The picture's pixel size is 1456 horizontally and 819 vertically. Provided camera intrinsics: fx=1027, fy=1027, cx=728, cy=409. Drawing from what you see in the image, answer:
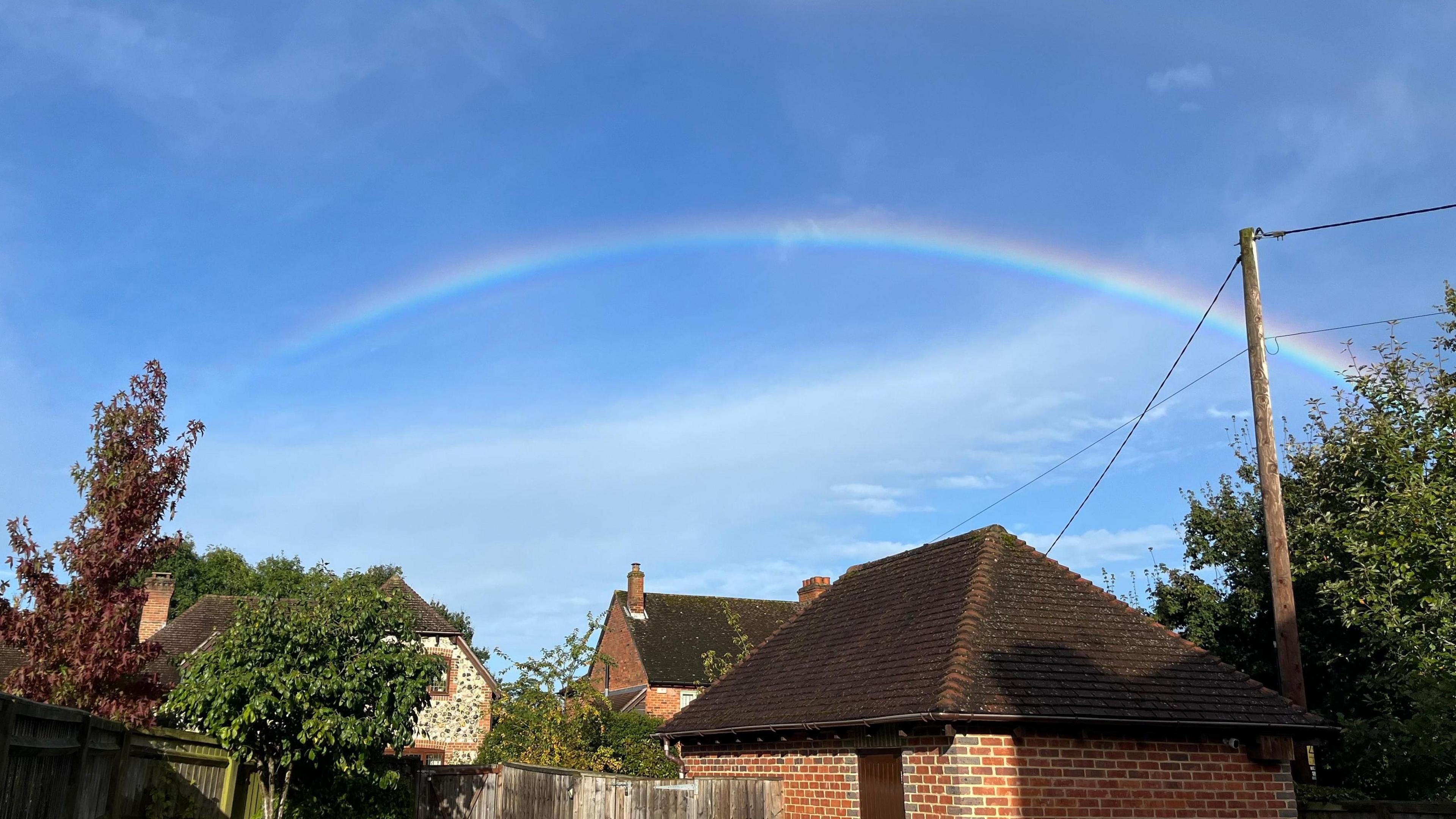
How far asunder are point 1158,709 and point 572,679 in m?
16.2

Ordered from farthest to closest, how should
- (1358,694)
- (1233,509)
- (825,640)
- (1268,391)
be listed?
(1233,509) → (1358,694) → (825,640) → (1268,391)

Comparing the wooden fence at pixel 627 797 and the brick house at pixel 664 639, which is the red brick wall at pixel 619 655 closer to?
the brick house at pixel 664 639

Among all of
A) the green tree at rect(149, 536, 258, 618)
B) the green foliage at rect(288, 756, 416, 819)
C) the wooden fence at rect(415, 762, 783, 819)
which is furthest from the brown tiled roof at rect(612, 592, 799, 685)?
the green tree at rect(149, 536, 258, 618)

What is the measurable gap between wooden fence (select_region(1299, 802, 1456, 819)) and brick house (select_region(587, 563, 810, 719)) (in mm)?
25357

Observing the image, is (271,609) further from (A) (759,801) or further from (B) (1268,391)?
(B) (1268,391)

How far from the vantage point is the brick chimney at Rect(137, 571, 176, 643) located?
3841cm


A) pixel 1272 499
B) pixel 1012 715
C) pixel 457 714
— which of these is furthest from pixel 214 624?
pixel 1272 499

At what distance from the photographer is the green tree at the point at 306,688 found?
1442cm

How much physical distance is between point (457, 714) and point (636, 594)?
11.1m

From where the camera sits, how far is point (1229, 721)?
13297mm

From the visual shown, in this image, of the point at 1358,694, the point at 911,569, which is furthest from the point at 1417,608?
the point at 911,569

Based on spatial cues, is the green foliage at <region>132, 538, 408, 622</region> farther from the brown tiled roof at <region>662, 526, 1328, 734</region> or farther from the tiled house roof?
the brown tiled roof at <region>662, 526, 1328, 734</region>

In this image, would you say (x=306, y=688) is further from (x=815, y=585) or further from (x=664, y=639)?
(x=664, y=639)

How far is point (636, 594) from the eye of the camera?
4525cm
